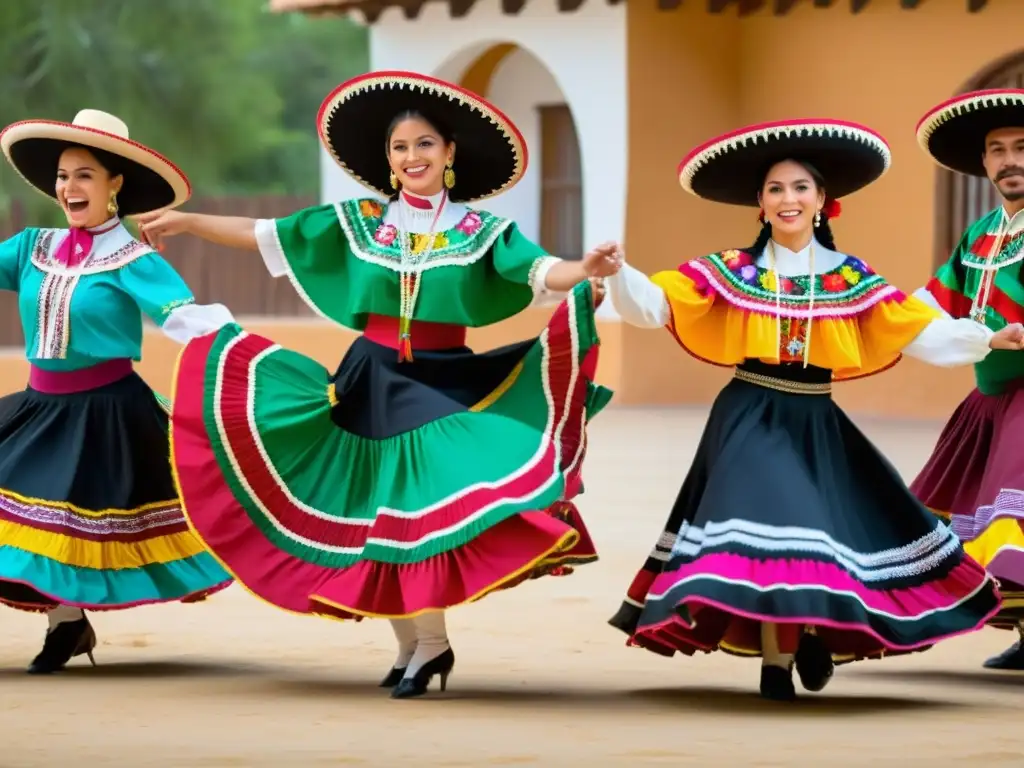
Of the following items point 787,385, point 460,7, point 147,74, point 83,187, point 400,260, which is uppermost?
point 147,74

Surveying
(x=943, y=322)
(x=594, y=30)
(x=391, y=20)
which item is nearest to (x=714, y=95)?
(x=594, y=30)

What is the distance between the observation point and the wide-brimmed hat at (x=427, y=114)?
652cm

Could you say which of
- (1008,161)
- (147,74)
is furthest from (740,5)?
(147,74)

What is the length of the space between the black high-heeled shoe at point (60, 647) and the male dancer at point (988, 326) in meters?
2.77

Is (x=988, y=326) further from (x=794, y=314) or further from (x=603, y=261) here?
(x=603, y=261)

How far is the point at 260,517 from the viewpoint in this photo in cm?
627

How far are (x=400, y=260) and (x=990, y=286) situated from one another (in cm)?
197

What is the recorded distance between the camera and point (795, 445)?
20.5ft

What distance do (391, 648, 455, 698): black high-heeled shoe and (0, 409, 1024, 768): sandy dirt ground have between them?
88mm

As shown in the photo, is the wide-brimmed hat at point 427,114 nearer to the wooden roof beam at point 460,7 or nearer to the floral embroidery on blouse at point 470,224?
the floral embroidery on blouse at point 470,224

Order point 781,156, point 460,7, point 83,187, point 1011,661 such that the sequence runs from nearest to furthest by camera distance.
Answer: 1. point 781,156
2. point 83,187
3. point 1011,661
4. point 460,7

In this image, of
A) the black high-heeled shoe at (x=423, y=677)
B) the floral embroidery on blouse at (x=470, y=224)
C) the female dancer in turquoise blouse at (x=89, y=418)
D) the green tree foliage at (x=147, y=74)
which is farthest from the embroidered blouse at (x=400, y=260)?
the green tree foliage at (x=147, y=74)

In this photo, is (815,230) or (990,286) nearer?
(815,230)

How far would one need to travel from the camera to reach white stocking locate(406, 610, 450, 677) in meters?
6.23
